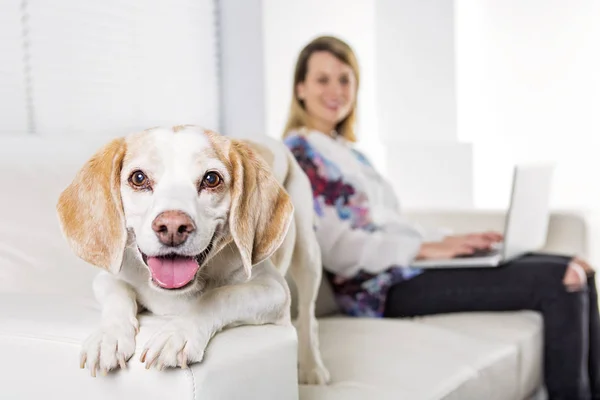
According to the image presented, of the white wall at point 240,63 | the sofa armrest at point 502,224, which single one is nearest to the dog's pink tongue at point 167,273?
the sofa armrest at point 502,224

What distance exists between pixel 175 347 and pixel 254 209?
24 centimetres

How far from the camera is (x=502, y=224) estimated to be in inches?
112

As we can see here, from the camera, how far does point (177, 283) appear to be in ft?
3.55

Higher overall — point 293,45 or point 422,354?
point 293,45

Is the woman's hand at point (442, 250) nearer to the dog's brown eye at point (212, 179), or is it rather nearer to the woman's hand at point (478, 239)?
the woman's hand at point (478, 239)

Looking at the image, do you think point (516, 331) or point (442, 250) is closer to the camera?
point (516, 331)

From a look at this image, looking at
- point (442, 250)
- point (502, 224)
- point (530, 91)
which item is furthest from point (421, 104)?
point (442, 250)

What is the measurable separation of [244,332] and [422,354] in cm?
70

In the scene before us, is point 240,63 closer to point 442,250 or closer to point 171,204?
point 442,250

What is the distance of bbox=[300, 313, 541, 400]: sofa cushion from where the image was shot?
1.58 meters

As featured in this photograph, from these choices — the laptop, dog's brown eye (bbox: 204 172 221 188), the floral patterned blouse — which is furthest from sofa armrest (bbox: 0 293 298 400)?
the laptop

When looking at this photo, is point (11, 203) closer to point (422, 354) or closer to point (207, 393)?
point (207, 393)

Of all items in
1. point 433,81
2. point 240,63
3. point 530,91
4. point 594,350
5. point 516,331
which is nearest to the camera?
point 516,331

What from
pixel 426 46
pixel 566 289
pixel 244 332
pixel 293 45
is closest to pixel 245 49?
pixel 293 45
